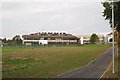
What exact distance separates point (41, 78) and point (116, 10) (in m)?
18.9

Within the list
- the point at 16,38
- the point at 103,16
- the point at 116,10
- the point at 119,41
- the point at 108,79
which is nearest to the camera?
the point at 108,79

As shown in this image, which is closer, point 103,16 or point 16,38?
point 103,16

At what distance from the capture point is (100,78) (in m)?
21.0

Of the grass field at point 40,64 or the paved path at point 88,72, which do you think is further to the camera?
the grass field at point 40,64

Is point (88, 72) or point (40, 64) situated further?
point (40, 64)

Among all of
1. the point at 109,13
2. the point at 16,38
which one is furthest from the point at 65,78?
the point at 16,38

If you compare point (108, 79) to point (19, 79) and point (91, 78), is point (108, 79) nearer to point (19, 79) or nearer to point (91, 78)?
point (91, 78)

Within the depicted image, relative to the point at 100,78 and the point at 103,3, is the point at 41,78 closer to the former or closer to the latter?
the point at 100,78

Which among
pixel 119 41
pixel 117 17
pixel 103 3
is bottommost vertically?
pixel 119 41

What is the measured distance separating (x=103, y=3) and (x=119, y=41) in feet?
25.1

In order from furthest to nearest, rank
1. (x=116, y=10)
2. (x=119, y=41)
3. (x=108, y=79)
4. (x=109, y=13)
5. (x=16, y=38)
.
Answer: (x=16, y=38) → (x=119, y=41) → (x=109, y=13) → (x=116, y=10) → (x=108, y=79)

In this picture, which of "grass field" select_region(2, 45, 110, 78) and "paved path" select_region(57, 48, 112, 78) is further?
"grass field" select_region(2, 45, 110, 78)

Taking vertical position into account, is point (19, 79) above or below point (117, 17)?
below

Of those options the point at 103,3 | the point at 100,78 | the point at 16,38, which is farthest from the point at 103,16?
the point at 16,38
